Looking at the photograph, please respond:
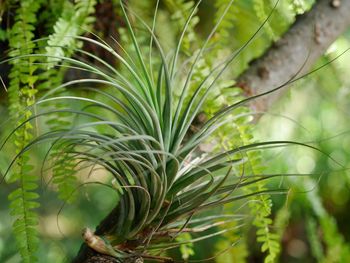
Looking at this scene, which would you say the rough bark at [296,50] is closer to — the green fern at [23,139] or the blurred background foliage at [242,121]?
the blurred background foliage at [242,121]

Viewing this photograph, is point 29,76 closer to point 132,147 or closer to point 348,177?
point 132,147

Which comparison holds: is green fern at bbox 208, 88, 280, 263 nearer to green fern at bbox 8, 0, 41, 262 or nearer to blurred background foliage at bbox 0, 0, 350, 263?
blurred background foliage at bbox 0, 0, 350, 263

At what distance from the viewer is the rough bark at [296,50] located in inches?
37.9

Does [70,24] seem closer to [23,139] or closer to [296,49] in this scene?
[23,139]

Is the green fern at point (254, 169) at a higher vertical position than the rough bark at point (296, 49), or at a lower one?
lower

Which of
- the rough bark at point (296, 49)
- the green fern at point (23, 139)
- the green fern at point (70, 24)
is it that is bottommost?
the green fern at point (23, 139)

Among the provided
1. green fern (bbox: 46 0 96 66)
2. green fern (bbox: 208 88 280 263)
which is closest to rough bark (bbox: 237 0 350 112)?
green fern (bbox: 208 88 280 263)

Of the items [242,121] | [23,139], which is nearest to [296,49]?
[242,121]

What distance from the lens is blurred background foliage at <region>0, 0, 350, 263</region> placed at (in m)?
0.82

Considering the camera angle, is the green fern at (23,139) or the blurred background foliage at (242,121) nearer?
the green fern at (23,139)

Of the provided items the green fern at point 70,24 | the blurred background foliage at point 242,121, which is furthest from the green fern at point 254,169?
the green fern at point 70,24

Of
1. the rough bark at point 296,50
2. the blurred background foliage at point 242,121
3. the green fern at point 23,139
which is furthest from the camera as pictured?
the rough bark at point 296,50

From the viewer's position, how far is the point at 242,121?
0.82 meters

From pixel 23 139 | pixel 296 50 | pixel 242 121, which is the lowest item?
pixel 23 139
